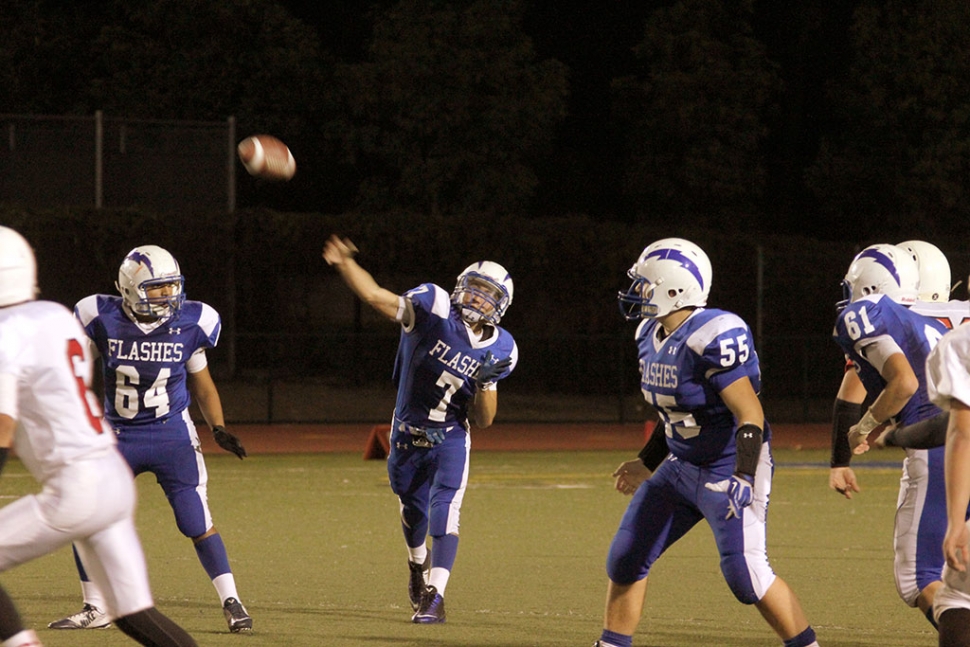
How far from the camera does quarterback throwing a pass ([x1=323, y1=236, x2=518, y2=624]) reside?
7.88 m

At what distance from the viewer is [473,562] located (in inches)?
383

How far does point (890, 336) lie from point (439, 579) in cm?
271

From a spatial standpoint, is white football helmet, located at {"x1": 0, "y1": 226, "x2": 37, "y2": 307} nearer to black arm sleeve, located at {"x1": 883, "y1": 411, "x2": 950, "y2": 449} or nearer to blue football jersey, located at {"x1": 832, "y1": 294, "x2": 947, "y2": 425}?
blue football jersey, located at {"x1": 832, "y1": 294, "x2": 947, "y2": 425}

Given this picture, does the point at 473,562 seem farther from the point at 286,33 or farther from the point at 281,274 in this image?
the point at 286,33

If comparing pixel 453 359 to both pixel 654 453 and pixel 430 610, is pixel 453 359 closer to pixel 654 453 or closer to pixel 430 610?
pixel 430 610

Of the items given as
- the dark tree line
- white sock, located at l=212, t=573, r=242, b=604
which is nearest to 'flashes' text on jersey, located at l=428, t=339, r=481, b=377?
white sock, located at l=212, t=573, r=242, b=604

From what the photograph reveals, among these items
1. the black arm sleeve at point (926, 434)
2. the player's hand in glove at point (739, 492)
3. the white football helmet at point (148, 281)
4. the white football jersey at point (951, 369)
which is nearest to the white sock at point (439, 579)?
the white football helmet at point (148, 281)

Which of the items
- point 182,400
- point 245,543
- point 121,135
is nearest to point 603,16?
point 121,135

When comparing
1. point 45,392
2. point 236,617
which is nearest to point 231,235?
point 236,617

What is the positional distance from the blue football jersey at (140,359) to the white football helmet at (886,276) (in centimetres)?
317

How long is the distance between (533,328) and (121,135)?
305 inches

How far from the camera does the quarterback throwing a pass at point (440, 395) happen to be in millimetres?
7875

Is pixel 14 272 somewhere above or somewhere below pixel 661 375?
above

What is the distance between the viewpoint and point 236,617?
7.20 metres
